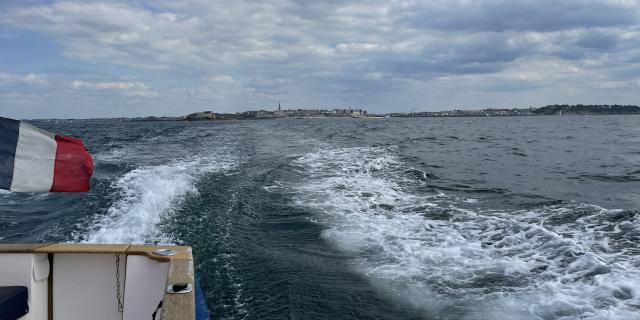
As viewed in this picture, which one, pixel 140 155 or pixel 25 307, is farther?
pixel 140 155

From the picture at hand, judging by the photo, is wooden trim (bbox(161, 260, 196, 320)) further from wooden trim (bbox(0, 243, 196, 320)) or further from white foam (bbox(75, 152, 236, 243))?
white foam (bbox(75, 152, 236, 243))

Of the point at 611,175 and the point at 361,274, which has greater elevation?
the point at 611,175

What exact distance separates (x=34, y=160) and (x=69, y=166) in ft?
0.99

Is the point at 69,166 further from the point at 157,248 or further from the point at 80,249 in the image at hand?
the point at 157,248

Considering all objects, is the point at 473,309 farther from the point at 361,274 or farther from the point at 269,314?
the point at 269,314

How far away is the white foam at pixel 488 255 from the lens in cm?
583

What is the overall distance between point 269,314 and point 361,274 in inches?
74.2

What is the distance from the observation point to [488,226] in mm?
9359

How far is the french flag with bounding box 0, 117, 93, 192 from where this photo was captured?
4.15 m

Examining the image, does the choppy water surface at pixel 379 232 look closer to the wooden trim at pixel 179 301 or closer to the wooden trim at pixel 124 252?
the wooden trim at pixel 124 252

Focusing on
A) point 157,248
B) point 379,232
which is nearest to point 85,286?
point 157,248

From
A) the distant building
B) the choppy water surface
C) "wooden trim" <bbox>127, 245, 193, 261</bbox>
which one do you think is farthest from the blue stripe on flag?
the distant building

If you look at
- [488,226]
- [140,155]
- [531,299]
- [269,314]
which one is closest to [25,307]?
[269,314]

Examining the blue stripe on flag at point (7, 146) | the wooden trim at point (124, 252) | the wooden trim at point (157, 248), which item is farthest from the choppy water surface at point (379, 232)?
the blue stripe on flag at point (7, 146)
